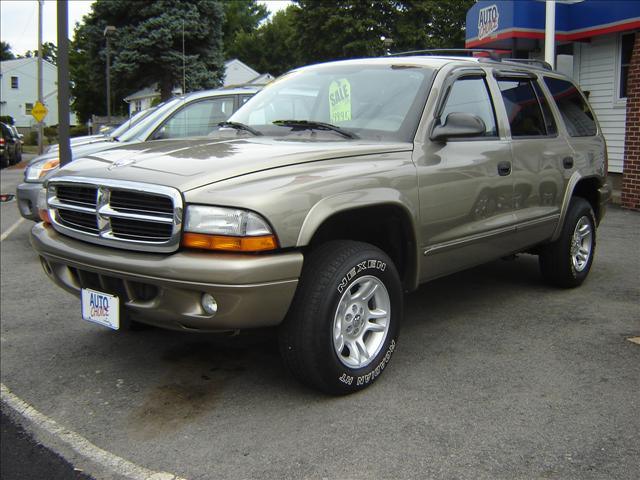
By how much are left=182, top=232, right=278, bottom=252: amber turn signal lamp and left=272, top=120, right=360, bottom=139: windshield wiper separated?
123 cm

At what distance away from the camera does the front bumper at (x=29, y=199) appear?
312 inches

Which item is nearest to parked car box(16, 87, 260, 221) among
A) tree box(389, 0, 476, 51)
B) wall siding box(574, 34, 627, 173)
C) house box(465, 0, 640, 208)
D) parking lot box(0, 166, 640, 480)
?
parking lot box(0, 166, 640, 480)

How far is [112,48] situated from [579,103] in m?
33.6

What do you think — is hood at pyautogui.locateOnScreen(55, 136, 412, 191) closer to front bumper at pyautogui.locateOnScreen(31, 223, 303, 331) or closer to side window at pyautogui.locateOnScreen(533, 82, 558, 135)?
front bumper at pyautogui.locateOnScreen(31, 223, 303, 331)

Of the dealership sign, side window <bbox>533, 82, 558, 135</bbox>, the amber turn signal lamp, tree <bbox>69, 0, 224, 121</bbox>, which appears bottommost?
the amber turn signal lamp

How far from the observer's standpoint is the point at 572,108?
588cm

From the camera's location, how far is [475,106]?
4.72 m

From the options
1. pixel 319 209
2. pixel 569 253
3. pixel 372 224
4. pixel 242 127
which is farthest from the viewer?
pixel 569 253

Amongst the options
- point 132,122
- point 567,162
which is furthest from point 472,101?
point 132,122

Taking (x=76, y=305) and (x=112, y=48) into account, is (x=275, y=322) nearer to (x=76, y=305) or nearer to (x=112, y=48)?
(x=76, y=305)

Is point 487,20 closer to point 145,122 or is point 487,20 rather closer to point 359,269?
point 145,122

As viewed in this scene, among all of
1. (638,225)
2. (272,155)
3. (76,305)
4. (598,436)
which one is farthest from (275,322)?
(638,225)

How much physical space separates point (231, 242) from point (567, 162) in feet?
10.9

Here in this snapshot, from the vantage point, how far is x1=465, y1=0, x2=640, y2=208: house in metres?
12.2
